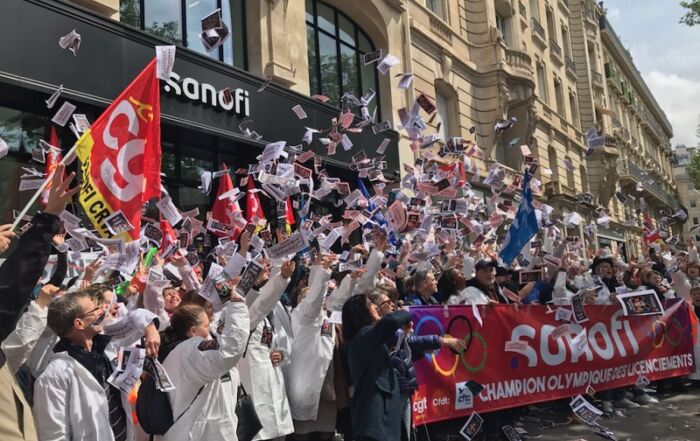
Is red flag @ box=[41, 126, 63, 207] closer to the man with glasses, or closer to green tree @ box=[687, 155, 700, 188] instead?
the man with glasses

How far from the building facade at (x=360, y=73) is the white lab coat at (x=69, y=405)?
5.15 meters

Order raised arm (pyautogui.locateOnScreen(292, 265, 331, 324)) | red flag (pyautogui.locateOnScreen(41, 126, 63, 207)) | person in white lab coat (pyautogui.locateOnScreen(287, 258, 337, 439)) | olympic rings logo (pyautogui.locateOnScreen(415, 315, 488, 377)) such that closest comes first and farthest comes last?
raised arm (pyautogui.locateOnScreen(292, 265, 331, 324)) → person in white lab coat (pyautogui.locateOnScreen(287, 258, 337, 439)) → red flag (pyautogui.locateOnScreen(41, 126, 63, 207)) → olympic rings logo (pyautogui.locateOnScreen(415, 315, 488, 377))

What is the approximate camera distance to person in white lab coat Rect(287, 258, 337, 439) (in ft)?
15.8

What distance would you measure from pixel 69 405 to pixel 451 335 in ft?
12.8

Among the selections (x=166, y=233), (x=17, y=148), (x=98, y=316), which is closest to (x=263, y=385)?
(x=98, y=316)

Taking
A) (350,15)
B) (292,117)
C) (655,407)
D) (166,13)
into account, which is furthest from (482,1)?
(655,407)

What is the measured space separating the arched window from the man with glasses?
10529 millimetres

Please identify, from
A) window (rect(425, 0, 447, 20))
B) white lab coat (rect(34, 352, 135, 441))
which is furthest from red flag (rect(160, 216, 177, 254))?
window (rect(425, 0, 447, 20))

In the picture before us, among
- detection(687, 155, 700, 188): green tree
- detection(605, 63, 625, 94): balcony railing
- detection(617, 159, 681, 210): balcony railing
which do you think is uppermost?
detection(605, 63, 625, 94): balcony railing

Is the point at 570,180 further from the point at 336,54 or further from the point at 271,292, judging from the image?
the point at 271,292

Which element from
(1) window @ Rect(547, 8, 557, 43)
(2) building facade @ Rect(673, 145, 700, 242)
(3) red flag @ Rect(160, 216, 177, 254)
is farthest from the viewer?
(2) building facade @ Rect(673, 145, 700, 242)

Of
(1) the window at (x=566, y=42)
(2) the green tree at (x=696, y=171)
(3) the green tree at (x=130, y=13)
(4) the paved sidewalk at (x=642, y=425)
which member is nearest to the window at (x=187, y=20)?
(3) the green tree at (x=130, y=13)

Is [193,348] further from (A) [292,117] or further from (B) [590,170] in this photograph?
(B) [590,170]

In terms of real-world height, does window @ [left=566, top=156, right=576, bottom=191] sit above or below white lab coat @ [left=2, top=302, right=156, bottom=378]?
above
